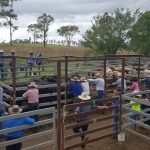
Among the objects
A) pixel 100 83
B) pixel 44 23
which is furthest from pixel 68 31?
pixel 100 83

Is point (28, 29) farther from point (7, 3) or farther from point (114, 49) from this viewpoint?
point (114, 49)

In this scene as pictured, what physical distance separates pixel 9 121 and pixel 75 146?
6.64ft

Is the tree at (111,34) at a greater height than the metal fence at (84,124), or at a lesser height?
greater

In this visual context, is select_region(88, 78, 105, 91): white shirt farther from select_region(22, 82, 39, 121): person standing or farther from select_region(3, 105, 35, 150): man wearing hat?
select_region(3, 105, 35, 150): man wearing hat

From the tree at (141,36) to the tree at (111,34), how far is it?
0.76m

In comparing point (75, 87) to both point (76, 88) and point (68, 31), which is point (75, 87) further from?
point (68, 31)

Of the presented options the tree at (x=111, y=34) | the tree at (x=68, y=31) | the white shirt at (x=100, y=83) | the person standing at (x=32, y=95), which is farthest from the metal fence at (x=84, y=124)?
the tree at (x=68, y=31)

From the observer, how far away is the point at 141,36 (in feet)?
119

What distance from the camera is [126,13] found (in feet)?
121

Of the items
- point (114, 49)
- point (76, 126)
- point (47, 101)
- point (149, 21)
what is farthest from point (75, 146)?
point (149, 21)

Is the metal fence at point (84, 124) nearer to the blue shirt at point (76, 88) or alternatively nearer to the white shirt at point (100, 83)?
the blue shirt at point (76, 88)

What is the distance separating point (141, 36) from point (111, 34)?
317cm

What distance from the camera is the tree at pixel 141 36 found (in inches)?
1409

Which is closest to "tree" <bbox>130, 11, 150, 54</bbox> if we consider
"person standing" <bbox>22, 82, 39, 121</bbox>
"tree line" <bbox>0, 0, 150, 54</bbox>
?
"tree line" <bbox>0, 0, 150, 54</bbox>
